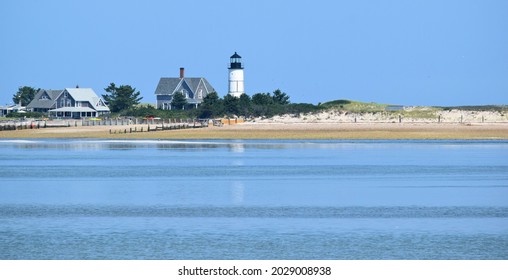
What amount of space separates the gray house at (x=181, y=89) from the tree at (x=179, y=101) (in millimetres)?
1911

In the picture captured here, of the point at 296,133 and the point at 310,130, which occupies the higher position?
the point at 310,130

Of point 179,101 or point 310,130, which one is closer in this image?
point 310,130

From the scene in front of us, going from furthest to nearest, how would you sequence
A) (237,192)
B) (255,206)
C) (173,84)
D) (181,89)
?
(173,84)
(181,89)
(237,192)
(255,206)

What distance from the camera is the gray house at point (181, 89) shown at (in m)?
146

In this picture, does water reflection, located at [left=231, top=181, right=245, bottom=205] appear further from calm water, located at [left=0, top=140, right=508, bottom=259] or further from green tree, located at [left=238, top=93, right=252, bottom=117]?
green tree, located at [left=238, top=93, right=252, bottom=117]

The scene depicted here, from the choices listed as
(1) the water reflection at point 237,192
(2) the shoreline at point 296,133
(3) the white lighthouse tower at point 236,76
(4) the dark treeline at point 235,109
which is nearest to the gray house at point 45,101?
(4) the dark treeline at point 235,109

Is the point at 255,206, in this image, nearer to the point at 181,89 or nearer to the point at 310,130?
the point at 310,130

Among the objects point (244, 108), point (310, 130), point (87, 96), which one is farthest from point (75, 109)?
point (310, 130)

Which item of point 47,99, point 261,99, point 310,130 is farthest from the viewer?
point 47,99

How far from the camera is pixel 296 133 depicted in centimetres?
9619

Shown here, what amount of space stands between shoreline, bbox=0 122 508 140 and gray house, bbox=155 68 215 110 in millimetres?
36144

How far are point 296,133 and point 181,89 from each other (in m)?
52.8
